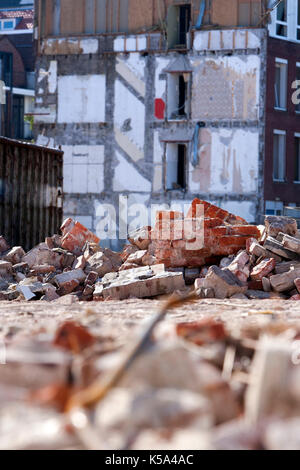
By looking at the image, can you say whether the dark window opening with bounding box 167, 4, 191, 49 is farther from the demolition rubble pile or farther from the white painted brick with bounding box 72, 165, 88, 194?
the demolition rubble pile

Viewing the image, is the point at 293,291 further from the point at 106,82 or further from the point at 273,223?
the point at 106,82

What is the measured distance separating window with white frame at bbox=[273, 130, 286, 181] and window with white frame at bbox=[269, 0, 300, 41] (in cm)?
359

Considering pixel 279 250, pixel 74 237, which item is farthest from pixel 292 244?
pixel 74 237

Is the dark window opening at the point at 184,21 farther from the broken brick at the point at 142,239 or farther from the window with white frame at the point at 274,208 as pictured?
the broken brick at the point at 142,239

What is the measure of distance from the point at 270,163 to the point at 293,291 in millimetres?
17512

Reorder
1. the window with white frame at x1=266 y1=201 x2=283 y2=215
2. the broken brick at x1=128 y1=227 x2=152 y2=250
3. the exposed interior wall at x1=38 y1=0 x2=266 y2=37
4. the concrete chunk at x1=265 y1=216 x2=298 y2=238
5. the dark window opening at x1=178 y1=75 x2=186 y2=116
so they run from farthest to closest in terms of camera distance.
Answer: the dark window opening at x1=178 y1=75 x2=186 y2=116
the exposed interior wall at x1=38 y1=0 x2=266 y2=37
the window with white frame at x1=266 y1=201 x2=283 y2=215
the broken brick at x1=128 y1=227 x2=152 y2=250
the concrete chunk at x1=265 y1=216 x2=298 y2=238

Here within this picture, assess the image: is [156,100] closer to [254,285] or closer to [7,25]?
[7,25]

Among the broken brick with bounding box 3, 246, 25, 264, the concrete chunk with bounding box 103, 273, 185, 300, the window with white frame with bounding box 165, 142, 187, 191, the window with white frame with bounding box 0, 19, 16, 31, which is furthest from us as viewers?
the window with white frame with bounding box 0, 19, 16, 31

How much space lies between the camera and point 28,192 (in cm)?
1385

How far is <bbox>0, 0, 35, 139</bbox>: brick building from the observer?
1458 inches

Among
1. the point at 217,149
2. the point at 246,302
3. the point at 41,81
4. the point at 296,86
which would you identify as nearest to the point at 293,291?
the point at 246,302

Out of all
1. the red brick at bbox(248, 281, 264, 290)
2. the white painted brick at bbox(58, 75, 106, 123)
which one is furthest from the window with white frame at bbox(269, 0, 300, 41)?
the red brick at bbox(248, 281, 264, 290)

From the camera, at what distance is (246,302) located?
7.70 metres

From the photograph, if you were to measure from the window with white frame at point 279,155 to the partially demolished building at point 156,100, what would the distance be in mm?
702
